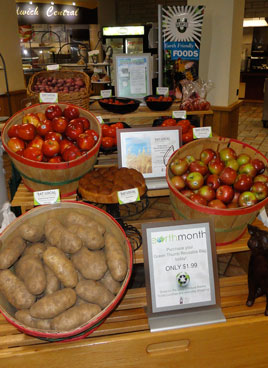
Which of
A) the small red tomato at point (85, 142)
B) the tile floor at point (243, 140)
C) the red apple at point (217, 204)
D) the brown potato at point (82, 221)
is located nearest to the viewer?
the brown potato at point (82, 221)

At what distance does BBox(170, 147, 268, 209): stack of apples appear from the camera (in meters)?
1.48

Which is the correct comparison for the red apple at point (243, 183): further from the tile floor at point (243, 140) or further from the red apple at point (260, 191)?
the tile floor at point (243, 140)

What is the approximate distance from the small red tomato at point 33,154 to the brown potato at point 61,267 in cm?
66

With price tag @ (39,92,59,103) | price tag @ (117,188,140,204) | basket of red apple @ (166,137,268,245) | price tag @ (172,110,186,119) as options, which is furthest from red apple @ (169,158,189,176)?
price tag @ (39,92,59,103)

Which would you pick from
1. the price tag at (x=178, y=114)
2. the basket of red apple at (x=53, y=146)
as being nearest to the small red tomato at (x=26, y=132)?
the basket of red apple at (x=53, y=146)

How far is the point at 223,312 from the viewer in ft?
4.66

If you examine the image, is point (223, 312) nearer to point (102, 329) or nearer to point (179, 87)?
point (102, 329)

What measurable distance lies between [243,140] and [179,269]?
Result: 203 inches

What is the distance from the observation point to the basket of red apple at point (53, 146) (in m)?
1.69

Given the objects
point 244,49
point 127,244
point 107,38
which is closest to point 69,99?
point 127,244

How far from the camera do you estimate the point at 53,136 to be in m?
1.87

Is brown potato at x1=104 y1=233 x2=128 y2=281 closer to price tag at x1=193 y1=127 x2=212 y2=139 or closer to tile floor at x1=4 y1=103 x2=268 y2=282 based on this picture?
price tag at x1=193 y1=127 x2=212 y2=139

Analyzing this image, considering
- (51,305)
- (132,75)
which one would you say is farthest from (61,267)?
(132,75)

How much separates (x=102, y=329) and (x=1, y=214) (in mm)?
972
